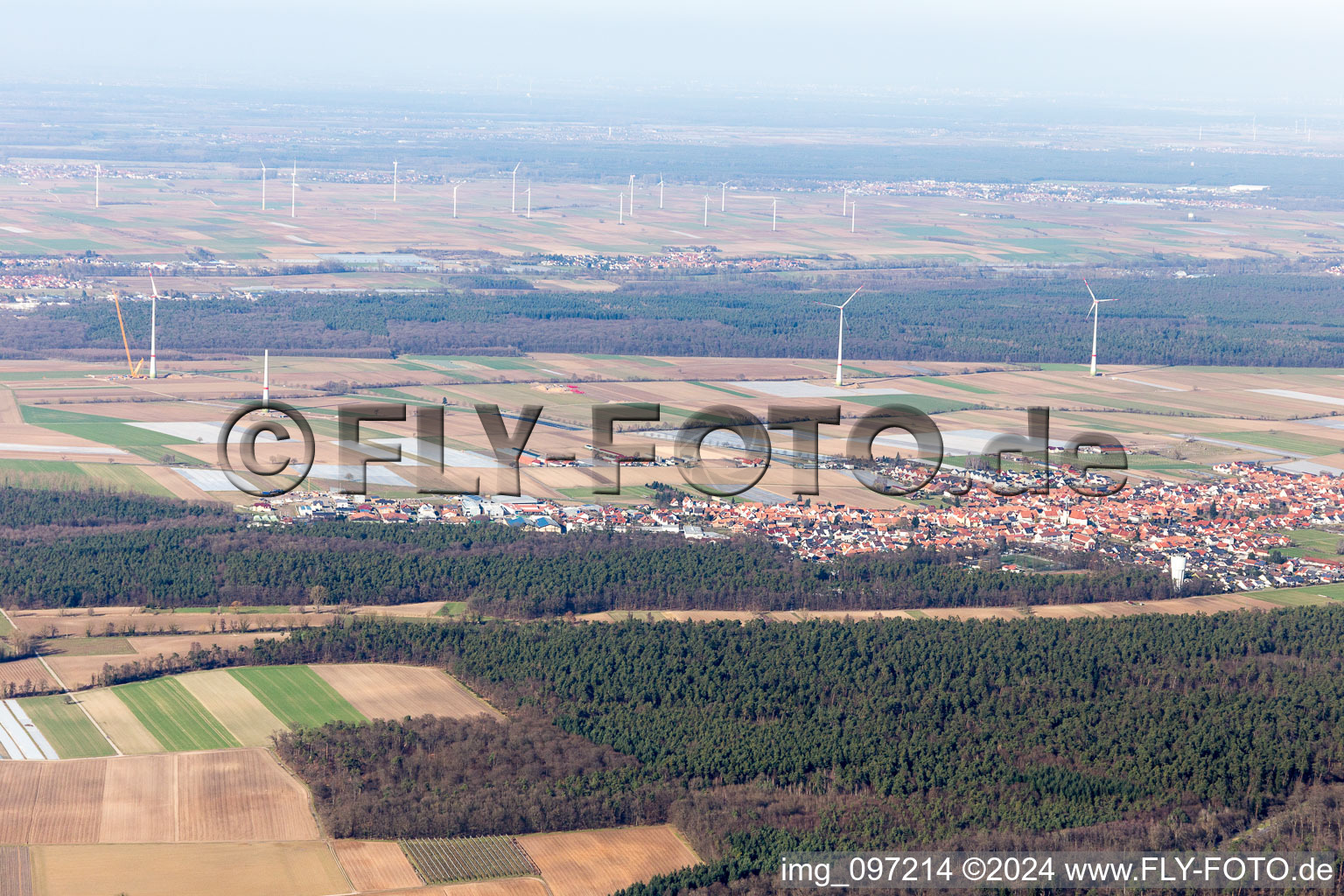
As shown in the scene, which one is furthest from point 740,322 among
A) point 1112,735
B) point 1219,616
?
point 1112,735

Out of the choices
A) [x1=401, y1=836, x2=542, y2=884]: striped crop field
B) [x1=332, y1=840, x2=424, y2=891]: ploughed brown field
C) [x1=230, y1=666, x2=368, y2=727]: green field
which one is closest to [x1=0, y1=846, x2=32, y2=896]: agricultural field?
[x1=332, y1=840, x2=424, y2=891]: ploughed brown field

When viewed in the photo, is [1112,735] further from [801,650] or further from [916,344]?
[916,344]

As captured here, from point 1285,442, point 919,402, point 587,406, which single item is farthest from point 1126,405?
point 587,406

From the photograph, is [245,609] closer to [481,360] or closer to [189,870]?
[189,870]

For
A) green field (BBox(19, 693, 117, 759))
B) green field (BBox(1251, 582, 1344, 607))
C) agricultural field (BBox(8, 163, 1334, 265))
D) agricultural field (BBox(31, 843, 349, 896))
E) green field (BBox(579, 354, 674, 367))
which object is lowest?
agricultural field (BBox(31, 843, 349, 896))

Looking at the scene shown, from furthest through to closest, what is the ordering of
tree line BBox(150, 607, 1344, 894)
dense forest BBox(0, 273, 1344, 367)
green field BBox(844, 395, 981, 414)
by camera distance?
dense forest BBox(0, 273, 1344, 367) < green field BBox(844, 395, 981, 414) < tree line BBox(150, 607, 1344, 894)

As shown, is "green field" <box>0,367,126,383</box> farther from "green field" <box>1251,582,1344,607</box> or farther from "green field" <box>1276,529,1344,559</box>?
"green field" <box>1251,582,1344,607</box>

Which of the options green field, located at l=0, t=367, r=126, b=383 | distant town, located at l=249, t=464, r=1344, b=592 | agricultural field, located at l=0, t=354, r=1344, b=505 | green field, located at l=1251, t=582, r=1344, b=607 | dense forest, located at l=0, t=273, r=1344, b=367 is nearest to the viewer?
green field, located at l=1251, t=582, r=1344, b=607
